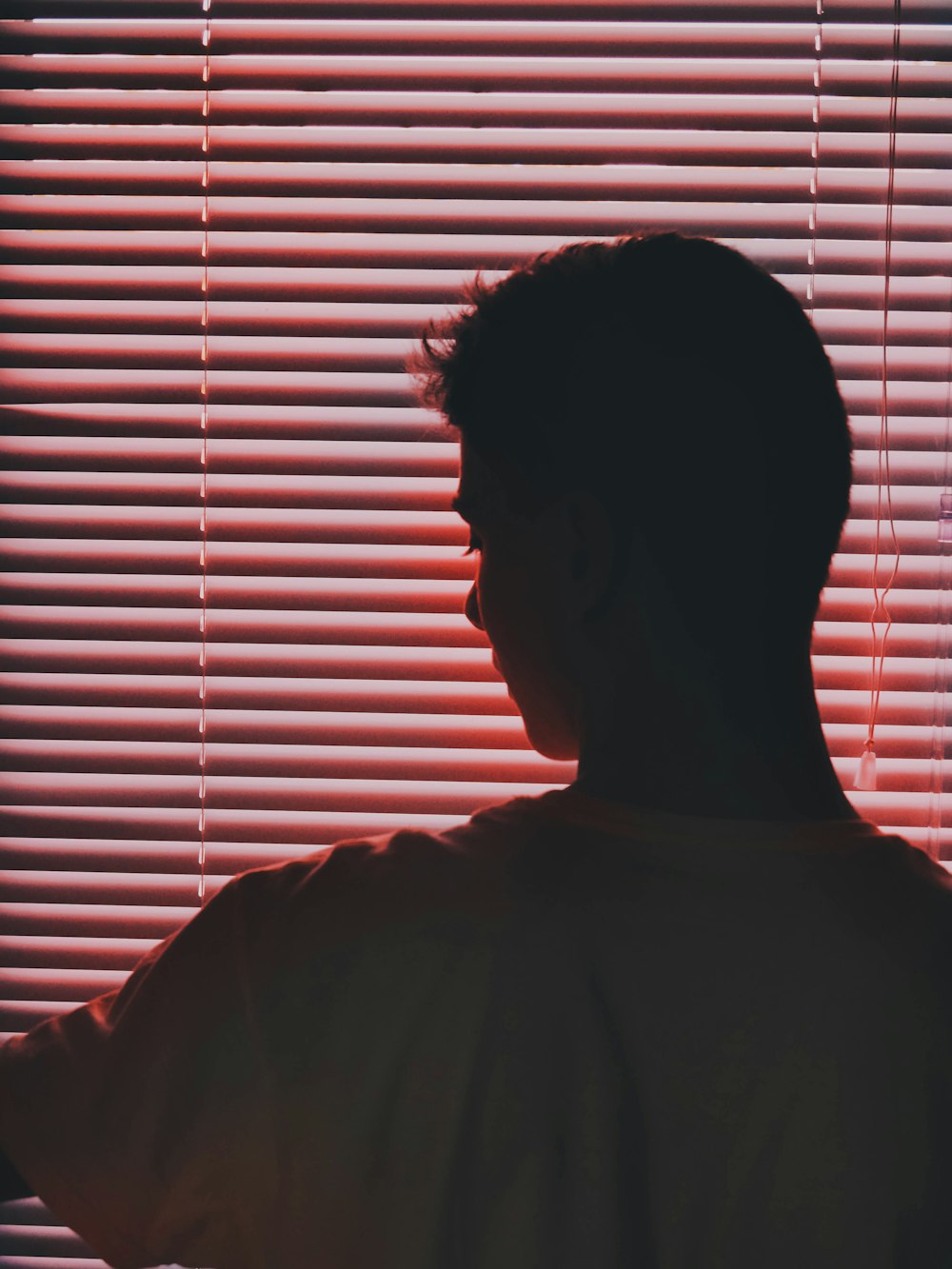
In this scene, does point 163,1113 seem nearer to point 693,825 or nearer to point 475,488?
point 693,825

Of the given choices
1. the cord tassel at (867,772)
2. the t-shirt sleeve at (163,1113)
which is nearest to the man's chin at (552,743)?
the t-shirt sleeve at (163,1113)

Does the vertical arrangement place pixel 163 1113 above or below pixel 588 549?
below

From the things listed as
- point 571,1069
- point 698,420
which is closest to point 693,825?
point 571,1069

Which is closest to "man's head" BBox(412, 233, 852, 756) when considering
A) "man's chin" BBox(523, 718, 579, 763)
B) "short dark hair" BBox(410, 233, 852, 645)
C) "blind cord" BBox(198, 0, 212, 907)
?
"short dark hair" BBox(410, 233, 852, 645)

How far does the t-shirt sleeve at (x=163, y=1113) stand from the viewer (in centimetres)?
63

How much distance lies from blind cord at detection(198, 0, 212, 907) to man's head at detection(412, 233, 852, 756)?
0.54m

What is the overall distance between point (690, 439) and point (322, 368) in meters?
0.59

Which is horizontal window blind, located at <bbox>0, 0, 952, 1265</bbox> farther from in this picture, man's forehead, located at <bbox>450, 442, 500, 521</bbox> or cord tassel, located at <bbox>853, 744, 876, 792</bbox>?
man's forehead, located at <bbox>450, 442, 500, 521</bbox>

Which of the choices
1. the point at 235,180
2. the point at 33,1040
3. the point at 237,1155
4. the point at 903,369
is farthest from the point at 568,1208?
the point at 235,180

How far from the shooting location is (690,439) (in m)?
0.66

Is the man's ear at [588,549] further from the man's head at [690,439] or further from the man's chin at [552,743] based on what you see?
the man's chin at [552,743]

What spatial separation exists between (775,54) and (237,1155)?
123 cm

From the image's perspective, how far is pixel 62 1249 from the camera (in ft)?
3.65

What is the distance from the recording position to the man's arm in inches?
26.8
